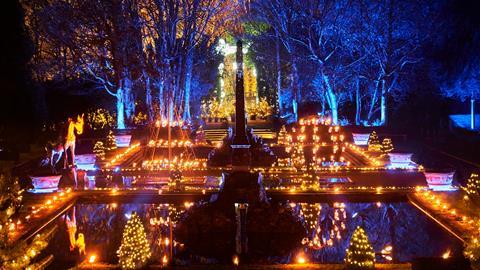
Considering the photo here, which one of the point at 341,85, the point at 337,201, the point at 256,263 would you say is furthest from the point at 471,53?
the point at 256,263

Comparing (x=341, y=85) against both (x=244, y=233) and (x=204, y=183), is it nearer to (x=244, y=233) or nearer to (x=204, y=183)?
(x=204, y=183)

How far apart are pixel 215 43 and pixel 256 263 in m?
38.2

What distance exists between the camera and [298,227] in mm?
9273

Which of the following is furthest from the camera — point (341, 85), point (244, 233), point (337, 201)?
point (341, 85)

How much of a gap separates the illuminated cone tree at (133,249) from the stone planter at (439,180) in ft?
28.9

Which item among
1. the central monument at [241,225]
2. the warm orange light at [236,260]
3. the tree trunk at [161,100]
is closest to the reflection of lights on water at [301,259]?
the central monument at [241,225]

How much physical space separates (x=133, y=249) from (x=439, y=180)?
30.4 ft

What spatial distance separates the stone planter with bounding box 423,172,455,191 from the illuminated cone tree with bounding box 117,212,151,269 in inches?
346

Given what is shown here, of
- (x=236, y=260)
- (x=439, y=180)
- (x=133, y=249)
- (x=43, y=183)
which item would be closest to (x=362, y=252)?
(x=236, y=260)

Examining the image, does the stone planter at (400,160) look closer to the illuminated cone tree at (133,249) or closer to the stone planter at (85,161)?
the stone planter at (85,161)

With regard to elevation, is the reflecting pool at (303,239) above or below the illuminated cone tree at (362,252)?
below

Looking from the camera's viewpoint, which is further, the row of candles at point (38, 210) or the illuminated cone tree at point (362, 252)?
the row of candles at point (38, 210)

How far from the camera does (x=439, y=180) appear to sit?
12.7 metres

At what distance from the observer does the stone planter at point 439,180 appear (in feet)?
41.4
